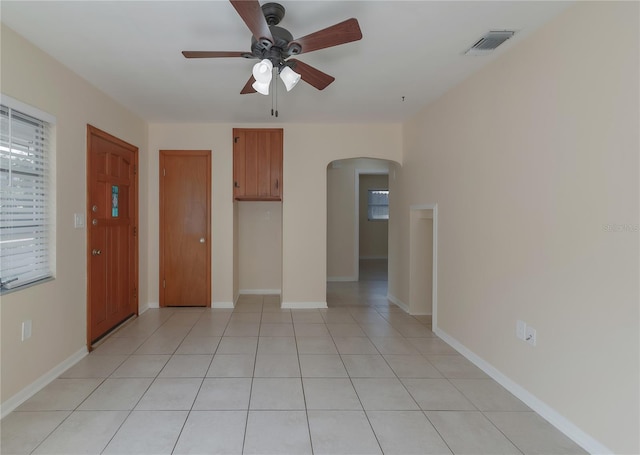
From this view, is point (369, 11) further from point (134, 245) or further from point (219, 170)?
point (134, 245)

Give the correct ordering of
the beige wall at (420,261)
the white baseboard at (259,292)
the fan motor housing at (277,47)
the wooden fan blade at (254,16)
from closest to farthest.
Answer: the wooden fan blade at (254,16) < the fan motor housing at (277,47) < the beige wall at (420,261) < the white baseboard at (259,292)

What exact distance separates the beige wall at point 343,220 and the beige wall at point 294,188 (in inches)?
88.7

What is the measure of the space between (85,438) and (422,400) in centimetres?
212

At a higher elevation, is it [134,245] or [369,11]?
[369,11]

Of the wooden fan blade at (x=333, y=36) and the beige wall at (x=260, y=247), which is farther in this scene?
the beige wall at (x=260, y=247)

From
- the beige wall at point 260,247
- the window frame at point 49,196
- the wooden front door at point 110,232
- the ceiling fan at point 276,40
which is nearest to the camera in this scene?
the ceiling fan at point 276,40

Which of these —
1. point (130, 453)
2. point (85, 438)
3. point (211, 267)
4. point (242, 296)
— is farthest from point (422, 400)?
point (242, 296)

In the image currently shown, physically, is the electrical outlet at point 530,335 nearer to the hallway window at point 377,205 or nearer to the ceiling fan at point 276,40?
the ceiling fan at point 276,40

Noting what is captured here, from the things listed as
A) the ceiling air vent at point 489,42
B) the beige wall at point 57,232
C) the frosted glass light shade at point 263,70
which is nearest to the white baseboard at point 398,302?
the ceiling air vent at point 489,42

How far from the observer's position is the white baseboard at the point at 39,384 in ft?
7.34

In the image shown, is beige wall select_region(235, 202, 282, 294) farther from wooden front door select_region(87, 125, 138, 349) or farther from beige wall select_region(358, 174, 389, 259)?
beige wall select_region(358, 174, 389, 259)

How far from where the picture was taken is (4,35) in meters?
2.26

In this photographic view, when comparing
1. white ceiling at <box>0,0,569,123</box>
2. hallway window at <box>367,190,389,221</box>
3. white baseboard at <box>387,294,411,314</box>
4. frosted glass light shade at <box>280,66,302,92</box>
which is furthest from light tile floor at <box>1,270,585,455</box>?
hallway window at <box>367,190,389,221</box>

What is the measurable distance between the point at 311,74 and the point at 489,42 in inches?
51.8
